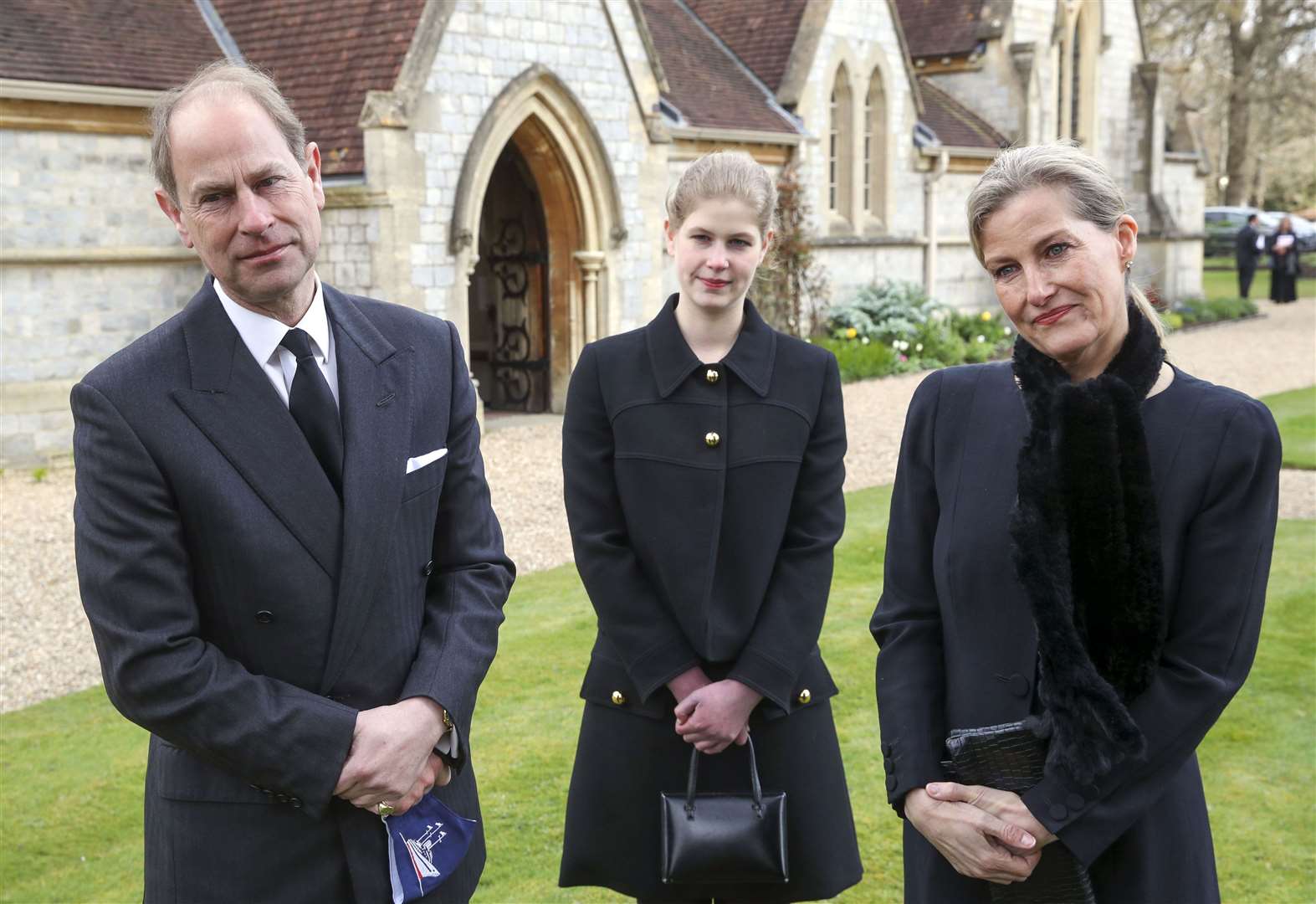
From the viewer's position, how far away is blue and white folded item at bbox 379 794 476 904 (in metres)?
2.29

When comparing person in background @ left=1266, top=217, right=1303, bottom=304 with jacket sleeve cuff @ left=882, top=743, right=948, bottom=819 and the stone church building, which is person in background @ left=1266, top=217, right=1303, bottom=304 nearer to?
the stone church building

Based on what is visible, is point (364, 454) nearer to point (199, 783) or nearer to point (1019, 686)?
point (199, 783)

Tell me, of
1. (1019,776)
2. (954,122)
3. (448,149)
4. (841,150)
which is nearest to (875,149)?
(841,150)

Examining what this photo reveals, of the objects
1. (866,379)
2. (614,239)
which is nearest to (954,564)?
(614,239)

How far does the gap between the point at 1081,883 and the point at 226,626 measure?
4.96 ft

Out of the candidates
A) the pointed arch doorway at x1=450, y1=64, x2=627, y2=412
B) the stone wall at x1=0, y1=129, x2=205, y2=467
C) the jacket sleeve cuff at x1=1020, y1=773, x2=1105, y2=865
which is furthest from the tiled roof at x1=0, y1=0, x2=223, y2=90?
the jacket sleeve cuff at x1=1020, y1=773, x2=1105, y2=865

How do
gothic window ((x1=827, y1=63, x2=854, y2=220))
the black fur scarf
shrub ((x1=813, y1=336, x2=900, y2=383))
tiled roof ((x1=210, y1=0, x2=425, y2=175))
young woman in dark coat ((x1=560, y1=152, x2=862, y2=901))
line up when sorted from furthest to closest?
gothic window ((x1=827, y1=63, x2=854, y2=220)) → shrub ((x1=813, y1=336, x2=900, y2=383)) → tiled roof ((x1=210, y1=0, x2=425, y2=175)) → young woman in dark coat ((x1=560, y1=152, x2=862, y2=901)) → the black fur scarf

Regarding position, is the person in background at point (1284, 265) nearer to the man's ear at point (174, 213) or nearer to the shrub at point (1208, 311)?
the shrub at point (1208, 311)

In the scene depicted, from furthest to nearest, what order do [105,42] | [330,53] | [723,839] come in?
[330,53] → [105,42] → [723,839]

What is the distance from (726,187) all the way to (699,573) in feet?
2.92

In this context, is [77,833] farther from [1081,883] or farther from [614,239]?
[614,239]

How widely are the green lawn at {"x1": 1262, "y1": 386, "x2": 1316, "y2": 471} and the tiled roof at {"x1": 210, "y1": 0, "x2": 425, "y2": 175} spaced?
809 centimetres

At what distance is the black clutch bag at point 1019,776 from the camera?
2.13 metres

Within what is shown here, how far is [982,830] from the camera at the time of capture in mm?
2189
